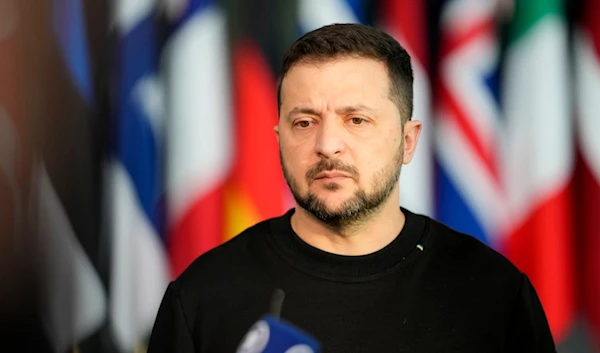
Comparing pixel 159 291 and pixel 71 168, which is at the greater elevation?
pixel 71 168

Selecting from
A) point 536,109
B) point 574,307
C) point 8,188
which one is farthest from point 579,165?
point 8,188

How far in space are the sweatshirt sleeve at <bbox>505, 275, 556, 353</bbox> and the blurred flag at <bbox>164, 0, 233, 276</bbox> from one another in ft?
2.14

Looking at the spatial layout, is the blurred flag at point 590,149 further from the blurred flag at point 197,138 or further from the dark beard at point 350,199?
the blurred flag at point 197,138

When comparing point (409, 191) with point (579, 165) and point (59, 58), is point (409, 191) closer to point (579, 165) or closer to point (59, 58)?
point (579, 165)

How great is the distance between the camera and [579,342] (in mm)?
1464

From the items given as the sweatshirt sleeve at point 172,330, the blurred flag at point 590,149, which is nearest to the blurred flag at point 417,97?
the blurred flag at point 590,149

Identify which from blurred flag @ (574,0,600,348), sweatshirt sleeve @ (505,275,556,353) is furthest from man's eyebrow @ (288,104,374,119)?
blurred flag @ (574,0,600,348)

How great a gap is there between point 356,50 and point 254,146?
49 cm

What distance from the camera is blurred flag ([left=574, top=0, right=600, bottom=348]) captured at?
1456mm

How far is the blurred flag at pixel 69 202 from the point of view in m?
1.52

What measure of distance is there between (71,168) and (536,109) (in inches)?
36.6

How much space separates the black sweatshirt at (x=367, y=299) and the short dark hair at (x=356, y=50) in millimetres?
205

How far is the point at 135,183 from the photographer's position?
1.52 m

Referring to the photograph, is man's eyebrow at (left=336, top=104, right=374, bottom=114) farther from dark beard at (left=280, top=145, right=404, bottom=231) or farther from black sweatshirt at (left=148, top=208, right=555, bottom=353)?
Answer: black sweatshirt at (left=148, top=208, right=555, bottom=353)
